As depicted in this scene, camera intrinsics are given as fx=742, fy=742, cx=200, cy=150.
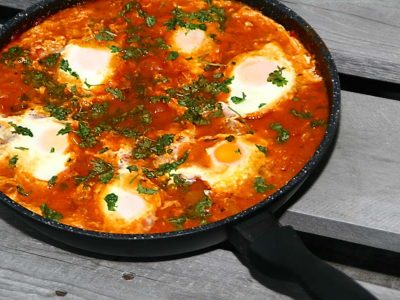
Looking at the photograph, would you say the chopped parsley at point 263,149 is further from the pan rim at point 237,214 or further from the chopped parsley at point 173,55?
the chopped parsley at point 173,55

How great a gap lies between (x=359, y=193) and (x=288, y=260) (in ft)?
2.06

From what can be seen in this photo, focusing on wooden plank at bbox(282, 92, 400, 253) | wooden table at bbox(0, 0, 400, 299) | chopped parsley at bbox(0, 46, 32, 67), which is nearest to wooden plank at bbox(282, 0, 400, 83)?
wooden table at bbox(0, 0, 400, 299)

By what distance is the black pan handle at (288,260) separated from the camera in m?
1.59

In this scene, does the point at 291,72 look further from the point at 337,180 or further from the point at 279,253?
the point at 279,253

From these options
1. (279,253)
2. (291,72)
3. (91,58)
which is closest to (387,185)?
(291,72)

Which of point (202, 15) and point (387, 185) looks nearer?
point (387, 185)

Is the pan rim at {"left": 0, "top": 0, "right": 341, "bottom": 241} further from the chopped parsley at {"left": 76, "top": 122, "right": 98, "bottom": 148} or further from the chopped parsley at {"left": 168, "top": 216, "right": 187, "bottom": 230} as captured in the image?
the chopped parsley at {"left": 76, "top": 122, "right": 98, "bottom": 148}

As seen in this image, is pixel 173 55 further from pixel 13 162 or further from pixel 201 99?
pixel 13 162

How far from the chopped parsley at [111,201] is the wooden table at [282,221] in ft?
0.85

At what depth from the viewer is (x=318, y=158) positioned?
1852 millimetres

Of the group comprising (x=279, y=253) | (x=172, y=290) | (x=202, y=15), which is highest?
(x=202, y=15)

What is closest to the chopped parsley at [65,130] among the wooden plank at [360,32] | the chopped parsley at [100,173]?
the chopped parsley at [100,173]

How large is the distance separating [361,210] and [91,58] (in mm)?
942

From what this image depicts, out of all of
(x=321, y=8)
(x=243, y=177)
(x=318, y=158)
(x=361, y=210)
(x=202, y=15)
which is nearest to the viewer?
(x=318, y=158)
